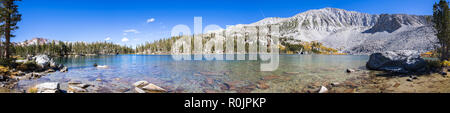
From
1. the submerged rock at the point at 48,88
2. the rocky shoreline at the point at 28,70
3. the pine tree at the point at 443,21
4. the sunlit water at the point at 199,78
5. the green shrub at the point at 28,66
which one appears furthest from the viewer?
the green shrub at the point at 28,66

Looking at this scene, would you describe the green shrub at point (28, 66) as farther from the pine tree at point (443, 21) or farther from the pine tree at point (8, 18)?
the pine tree at point (443, 21)

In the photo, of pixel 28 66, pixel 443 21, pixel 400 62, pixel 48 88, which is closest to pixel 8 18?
pixel 28 66

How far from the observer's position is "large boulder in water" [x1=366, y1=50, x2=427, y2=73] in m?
21.5

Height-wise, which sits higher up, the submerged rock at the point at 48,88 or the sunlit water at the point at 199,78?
the submerged rock at the point at 48,88

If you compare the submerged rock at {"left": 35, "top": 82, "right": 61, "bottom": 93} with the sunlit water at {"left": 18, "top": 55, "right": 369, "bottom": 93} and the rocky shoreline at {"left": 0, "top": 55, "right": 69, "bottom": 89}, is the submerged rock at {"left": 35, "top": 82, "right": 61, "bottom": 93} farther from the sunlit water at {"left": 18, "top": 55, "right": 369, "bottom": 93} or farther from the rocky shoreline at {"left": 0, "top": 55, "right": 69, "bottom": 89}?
the rocky shoreline at {"left": 0, "top": 55, "right": 69, "bottom": 89}

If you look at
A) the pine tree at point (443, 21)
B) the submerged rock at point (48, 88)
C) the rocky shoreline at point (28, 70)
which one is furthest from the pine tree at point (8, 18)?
the pine tree at point (443, 21)

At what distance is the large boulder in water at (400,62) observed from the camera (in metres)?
21.5

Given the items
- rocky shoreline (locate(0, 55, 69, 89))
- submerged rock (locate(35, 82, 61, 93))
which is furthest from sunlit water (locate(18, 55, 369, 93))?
submerged rock (locate(35, 82, 61, 93))

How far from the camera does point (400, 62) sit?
2323 centimetres

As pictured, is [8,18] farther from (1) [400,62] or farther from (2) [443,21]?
(2) [443,21]
